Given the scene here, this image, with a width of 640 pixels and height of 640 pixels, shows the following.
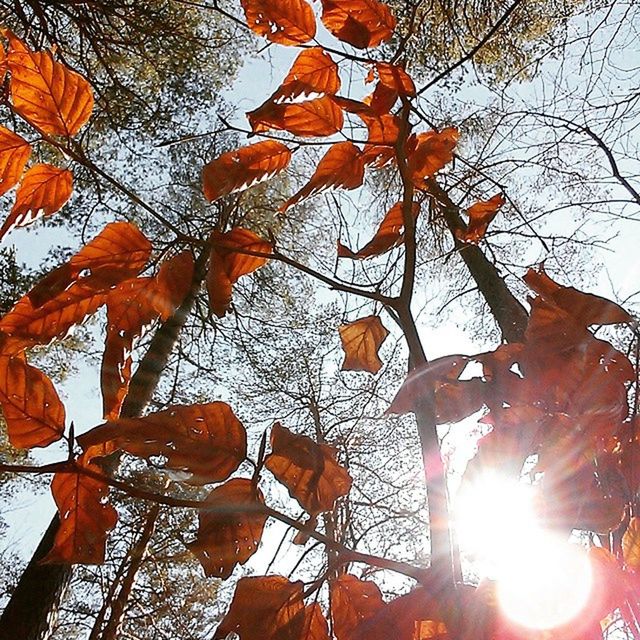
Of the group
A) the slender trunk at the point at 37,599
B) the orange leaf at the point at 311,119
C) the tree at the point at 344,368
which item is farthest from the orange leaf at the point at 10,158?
the slender trunk at the point at 37,599

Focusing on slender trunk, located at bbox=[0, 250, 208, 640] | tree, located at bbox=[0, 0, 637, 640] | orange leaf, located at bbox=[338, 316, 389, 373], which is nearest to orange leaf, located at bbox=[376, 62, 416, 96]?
tree, located at bbox=[0, 0, 637, 640]

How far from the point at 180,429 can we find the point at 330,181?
6.0 inches

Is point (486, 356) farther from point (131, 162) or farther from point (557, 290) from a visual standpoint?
point (131, 162)

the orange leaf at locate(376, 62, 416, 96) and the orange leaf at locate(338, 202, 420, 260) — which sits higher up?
the orange leaf at locate(376, 62, 416, 96)

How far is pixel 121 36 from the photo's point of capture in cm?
273

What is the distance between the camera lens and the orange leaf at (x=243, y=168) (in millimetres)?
280

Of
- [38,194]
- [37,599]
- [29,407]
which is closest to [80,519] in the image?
[29,407]

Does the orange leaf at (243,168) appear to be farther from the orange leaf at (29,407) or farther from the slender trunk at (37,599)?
the slender trunk at (37,599)

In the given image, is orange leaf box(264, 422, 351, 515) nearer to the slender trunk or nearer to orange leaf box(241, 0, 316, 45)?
orange leaf box(241, 0, 316, 45)

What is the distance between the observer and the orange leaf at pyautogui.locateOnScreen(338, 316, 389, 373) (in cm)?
32

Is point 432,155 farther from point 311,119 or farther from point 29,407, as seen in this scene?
point 29,407

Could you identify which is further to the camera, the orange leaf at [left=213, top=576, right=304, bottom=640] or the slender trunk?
the slender trunk

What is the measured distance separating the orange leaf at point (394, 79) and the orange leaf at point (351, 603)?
0.21m

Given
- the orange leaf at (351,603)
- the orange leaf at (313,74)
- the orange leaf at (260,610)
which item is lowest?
the orange leaf at (260,610)
